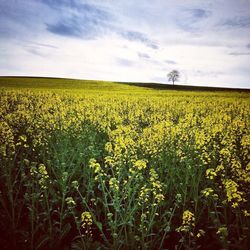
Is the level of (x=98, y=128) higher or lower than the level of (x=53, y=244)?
higher

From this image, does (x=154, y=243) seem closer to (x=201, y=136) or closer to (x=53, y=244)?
(x=53, y=244)

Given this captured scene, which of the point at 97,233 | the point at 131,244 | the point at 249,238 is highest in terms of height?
the point at 249,238

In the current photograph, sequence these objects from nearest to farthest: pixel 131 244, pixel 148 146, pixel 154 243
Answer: pixel 131 244 → pixel 154 243 → pixel 148 146

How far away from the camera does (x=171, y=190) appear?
17.6ft

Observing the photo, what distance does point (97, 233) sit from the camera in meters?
4.60

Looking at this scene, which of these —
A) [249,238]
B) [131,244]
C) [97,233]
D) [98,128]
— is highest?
[98,128]

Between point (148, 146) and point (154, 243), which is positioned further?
point (148, 146)

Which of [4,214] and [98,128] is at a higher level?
[98,128]

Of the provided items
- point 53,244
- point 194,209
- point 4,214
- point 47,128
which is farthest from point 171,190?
point 47,128

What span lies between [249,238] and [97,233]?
7.89 ft

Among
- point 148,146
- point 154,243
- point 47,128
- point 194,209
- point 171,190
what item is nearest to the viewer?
point 154,243

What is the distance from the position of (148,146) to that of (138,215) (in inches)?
75.5

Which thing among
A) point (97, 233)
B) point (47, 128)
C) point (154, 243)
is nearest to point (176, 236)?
point (154, 243)

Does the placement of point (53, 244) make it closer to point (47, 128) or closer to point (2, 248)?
point (2, 248)
